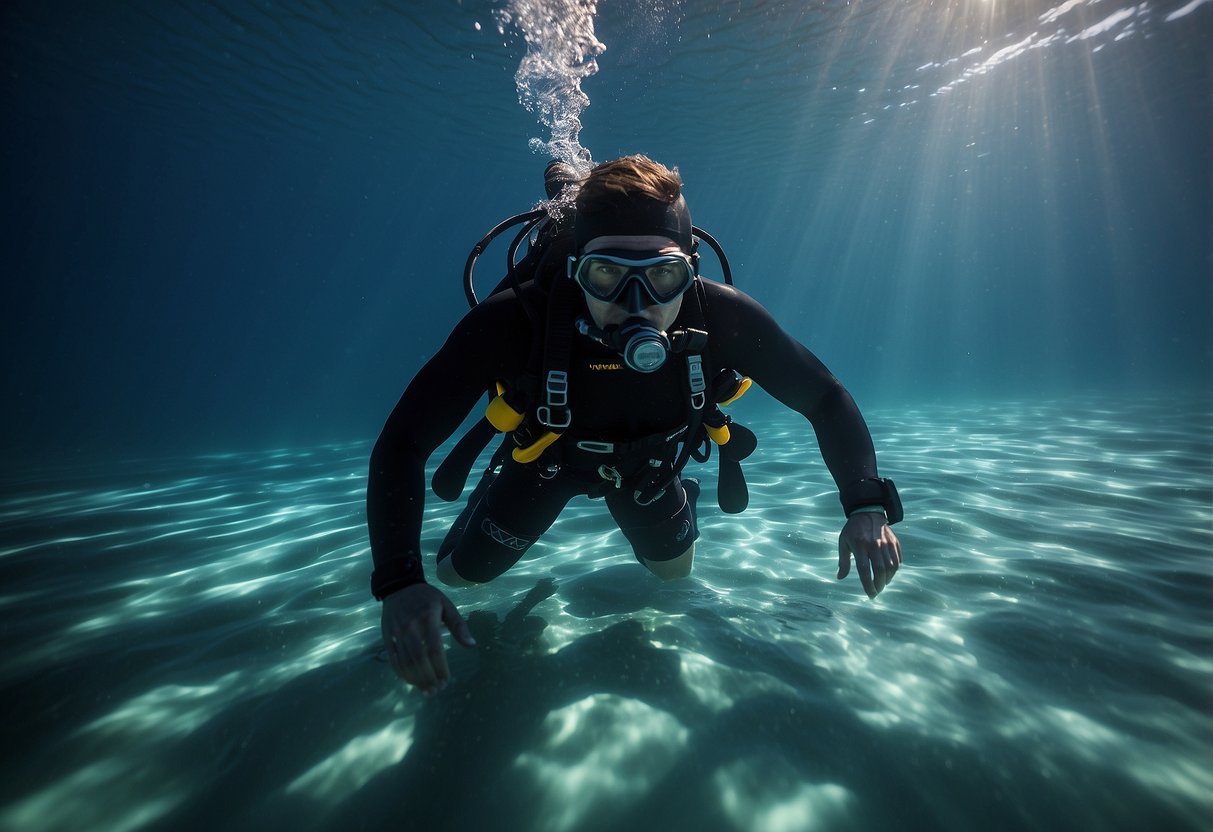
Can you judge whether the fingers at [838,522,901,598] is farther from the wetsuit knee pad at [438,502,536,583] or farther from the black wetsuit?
the wetsuit knee pad at [438,502,536,583]

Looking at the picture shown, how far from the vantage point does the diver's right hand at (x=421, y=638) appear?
1.56 m

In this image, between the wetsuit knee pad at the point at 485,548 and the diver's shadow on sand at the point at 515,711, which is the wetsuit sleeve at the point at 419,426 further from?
the wetsuit knee pad at the point at 485,548

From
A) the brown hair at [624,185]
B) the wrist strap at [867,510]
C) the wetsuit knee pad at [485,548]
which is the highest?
the brown hair at [624,185]

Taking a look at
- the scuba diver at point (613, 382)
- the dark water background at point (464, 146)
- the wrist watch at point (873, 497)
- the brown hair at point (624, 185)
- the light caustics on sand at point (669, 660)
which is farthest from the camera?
the dark water background at point (464, 146)

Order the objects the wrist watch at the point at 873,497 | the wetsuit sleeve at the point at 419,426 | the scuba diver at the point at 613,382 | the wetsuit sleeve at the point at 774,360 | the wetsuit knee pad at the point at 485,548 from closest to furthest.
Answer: the wetsuit sleeve at the point at 419,426
the scuba diver at the point at 613,382
the wrist watch at the point at 873,497
the wetsuit sleeve at the point at 774,360
the wetsuit knee pad at the point at 485,548

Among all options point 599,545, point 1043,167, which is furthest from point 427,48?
point 1043,167

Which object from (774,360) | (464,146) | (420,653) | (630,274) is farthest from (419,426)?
(464,146)

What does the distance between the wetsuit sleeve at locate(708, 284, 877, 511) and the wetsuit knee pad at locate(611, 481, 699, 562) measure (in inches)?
42.4

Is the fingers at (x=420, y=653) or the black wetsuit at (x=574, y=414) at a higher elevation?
the black wetsuit at (x=574, y=414)

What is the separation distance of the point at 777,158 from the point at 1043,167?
30.3m

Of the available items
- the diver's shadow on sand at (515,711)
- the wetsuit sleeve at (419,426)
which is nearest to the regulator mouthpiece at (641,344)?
the wetsuit sleeve at (419,426)

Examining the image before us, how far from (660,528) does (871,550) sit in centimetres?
146

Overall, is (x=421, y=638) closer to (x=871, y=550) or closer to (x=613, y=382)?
(x=613, y=382)

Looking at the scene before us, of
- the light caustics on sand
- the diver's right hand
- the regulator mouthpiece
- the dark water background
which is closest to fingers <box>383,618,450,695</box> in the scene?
the diver's right hand
